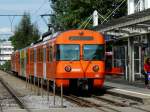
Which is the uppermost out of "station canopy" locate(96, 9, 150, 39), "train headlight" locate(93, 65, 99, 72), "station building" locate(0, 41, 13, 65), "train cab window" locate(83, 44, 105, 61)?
"station building" locate(0, 41, 13, 65)

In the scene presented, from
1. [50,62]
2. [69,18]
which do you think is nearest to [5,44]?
[69,18]

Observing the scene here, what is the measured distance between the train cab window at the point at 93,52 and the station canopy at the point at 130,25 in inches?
98.2

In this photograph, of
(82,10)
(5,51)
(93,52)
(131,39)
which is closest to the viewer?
(93,52)

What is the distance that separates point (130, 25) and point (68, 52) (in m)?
4.81

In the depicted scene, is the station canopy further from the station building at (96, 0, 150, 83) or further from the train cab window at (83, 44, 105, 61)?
the train cab window at (83, 44, 105, 61)

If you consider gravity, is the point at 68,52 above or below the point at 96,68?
above

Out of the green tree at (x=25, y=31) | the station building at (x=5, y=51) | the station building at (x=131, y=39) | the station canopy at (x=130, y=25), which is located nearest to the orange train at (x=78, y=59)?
the station canopy at (x=130, y=25)

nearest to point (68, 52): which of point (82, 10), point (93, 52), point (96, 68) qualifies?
point (93, 52)

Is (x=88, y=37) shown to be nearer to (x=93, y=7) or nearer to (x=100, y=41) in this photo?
(x=100, y=41)

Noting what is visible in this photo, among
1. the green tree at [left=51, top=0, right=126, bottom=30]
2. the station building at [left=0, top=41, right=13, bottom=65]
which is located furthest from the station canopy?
the station building at [left=0, top=41, right=13, bottom=65]

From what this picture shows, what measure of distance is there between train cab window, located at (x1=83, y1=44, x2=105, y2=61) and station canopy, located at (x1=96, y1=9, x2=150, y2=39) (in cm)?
250

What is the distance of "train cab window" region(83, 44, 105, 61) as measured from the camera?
2591cm

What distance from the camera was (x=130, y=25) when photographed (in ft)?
95.7

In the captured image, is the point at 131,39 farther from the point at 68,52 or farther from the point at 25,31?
the point at 25,31
